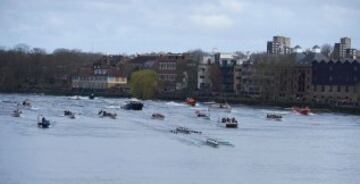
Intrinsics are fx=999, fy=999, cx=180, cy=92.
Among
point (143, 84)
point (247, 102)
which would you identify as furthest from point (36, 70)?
point (247, 102)

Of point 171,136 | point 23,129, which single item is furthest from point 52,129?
point 171,136

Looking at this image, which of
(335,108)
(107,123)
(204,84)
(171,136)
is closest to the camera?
(171,136)

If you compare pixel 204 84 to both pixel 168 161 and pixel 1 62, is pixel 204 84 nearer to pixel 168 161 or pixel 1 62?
pixel 1 62

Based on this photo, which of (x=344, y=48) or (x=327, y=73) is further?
(x=344, y=48)

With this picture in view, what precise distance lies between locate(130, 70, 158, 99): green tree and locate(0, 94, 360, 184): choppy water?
56250mm

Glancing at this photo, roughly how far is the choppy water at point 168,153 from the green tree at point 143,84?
56.2 meters

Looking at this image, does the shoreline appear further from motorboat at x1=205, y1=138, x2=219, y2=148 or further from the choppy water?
motorboat at x1=205, y1=138, x2=219, y2=148

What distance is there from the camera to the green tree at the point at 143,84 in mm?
125125

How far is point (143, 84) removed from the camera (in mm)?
125625

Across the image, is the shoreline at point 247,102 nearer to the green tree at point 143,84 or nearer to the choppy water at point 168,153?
the green tree at point 143,84

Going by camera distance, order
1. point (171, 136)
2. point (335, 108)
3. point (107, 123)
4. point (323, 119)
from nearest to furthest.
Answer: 1. point (171, 136)
2. point (107, 123)
3. point (323, 119)
4. point (335, 108)

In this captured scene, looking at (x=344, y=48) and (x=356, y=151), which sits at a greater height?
(x=344, y=48)

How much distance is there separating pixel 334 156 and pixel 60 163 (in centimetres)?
1399

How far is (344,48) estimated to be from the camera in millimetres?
155875
